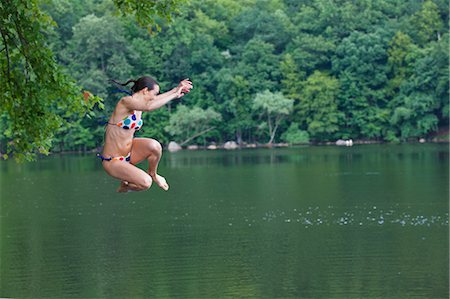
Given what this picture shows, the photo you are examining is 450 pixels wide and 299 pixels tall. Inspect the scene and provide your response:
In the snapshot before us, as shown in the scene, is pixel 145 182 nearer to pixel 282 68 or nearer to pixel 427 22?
pixel 282 68

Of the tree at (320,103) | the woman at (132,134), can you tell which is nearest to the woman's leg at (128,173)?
the woman at (132,134)

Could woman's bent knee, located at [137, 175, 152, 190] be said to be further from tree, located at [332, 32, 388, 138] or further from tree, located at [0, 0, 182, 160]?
tree, located at [332, 32, 388, 138]

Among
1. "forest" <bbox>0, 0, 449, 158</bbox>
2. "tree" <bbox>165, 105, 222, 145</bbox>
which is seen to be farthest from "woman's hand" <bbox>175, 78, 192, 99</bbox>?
"tree" <bbox>165, 105, 222, 145</bbox>

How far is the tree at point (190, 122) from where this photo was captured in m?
85.1

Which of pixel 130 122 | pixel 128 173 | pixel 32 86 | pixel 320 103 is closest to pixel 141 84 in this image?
pixel 130 122

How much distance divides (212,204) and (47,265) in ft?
46.0

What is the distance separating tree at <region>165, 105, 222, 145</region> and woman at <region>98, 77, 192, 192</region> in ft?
253

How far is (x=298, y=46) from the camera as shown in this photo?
88.1 metres

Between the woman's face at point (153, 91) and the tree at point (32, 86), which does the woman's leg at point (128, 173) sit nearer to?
the woman's face at point (153, 91)

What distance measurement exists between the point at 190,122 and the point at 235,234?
4901cm

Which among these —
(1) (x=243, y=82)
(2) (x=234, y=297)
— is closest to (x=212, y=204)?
(2) (x=234, y=297)

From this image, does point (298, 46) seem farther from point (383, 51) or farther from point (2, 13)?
point (2, 13)

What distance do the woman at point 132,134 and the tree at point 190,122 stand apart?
76968 mm

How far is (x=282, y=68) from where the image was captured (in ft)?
285
